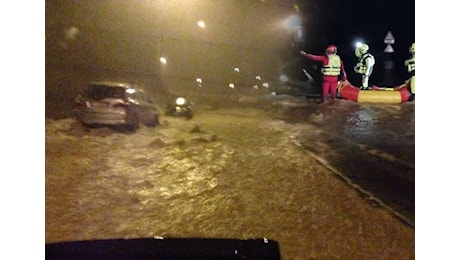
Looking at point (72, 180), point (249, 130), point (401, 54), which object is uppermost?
point (401, 54)

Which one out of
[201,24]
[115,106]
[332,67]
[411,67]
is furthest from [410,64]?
[115,106]

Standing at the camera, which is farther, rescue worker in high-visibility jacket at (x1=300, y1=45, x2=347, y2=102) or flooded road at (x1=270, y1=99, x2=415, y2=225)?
rescue worker in high-visibility jacket at (x1=300, y1=45, x2=347, y2=102)

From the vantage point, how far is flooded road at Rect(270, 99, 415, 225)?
309 centimetres

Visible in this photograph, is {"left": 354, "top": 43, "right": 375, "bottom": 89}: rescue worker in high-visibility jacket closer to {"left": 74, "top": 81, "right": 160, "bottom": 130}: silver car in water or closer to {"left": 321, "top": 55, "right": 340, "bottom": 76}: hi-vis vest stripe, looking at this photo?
{"left": 321, "top": 55, "right": 340, "bottom": 76}: hi-vis vest stripe

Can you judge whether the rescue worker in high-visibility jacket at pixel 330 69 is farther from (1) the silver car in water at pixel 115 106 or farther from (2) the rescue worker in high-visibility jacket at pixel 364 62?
→ (1) the silver car in water at pixel 115 106

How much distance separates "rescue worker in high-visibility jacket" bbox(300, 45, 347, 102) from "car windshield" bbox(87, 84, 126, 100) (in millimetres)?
1365

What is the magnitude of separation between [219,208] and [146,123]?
2.46 ft

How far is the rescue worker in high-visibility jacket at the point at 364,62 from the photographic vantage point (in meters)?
3.37

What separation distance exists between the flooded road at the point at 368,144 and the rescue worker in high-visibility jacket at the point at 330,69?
18 cm

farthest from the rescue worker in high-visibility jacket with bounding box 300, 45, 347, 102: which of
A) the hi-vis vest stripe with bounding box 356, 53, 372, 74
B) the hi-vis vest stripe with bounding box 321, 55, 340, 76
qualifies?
the hi-vis vest stripe with bounding box 356, 53, 372, 74

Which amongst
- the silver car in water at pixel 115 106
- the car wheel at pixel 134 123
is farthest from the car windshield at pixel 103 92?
the car wheel at pixel 134 123

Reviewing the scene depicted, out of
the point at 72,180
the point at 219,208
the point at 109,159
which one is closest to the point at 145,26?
the point at 109,159

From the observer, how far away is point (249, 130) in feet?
10.2
